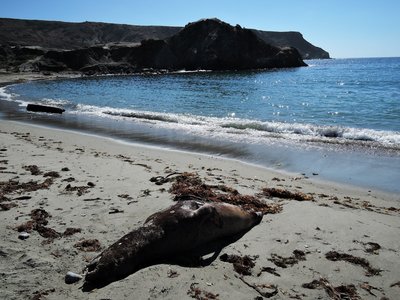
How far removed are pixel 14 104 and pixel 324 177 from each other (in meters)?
23.2

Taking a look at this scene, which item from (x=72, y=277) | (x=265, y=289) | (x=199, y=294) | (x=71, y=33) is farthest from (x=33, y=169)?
(x=71, y=33)

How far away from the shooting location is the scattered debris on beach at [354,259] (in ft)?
13.3

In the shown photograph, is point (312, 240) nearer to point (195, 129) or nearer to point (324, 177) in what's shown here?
point (324, 177)

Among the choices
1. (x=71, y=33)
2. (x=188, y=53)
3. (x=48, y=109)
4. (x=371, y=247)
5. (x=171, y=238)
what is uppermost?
(x=71, y=33)

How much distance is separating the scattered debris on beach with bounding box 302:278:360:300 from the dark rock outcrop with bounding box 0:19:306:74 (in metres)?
77.7

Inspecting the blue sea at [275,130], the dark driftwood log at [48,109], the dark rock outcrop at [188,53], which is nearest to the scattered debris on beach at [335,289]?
the blue sea at [275,130]

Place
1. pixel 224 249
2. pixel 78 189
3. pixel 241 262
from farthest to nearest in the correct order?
pixel 78 189 < pixel 224 249 < pixel 241 262

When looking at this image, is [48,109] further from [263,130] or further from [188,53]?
[188,53]

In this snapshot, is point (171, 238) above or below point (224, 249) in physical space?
above

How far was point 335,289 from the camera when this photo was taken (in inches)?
147

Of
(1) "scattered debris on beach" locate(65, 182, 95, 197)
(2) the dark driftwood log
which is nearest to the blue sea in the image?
Answer: (2) the dark driftwood log

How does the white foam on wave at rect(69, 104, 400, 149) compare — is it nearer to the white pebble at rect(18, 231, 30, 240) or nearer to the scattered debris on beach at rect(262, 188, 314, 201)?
the scattered debris on beach at rect(262, 188, 314, 201)

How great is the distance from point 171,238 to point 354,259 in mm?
2210

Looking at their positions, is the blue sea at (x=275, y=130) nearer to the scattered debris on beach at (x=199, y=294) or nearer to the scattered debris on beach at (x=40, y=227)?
the scattered debris on beach at (x=199, y=294)
